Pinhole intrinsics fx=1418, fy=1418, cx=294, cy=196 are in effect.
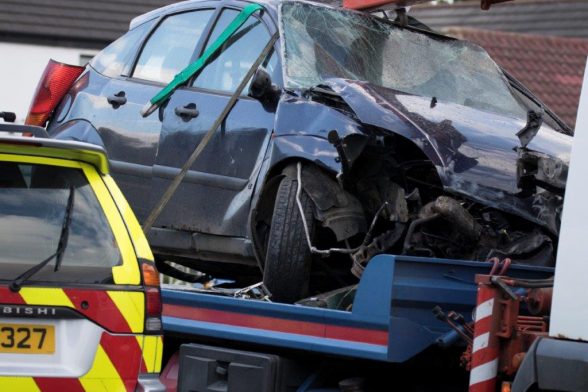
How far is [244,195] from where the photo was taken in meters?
7.79

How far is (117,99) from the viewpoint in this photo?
874cm

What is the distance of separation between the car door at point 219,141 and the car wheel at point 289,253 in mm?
632

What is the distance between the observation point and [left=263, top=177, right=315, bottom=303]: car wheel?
711cm

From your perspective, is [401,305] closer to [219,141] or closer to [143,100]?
[219,141]

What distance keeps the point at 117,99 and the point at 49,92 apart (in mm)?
715

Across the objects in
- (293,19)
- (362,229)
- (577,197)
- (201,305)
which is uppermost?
(293,19)

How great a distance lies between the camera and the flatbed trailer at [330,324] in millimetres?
6051

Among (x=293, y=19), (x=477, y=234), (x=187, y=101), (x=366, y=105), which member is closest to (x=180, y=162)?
(x=187, y=101)

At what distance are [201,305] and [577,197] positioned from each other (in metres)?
2.58

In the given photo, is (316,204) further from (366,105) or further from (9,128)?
(9,128)

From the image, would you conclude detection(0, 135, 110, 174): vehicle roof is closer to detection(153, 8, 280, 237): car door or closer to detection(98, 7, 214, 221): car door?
detection(153, 8, 280, 237): car door

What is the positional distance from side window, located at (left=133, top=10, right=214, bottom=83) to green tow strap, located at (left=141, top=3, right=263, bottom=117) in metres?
0.17

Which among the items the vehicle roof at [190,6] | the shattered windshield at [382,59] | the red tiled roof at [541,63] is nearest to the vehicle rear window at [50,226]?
the shattered windshield at [382,59]

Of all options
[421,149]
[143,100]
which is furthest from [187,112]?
[421,149]
